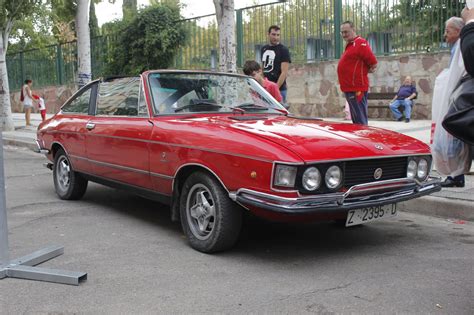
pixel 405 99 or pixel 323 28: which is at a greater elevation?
pixel 323 28

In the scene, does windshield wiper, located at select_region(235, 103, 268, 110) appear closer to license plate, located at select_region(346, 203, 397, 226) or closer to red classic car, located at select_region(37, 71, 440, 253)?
red classic car, located at select_region(37, 71, 440, 253)

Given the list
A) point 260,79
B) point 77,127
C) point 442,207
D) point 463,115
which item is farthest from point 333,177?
point 260,79

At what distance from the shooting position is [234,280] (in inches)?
150

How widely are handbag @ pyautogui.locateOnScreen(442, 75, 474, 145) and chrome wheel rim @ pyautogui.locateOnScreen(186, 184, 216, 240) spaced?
2076 mm

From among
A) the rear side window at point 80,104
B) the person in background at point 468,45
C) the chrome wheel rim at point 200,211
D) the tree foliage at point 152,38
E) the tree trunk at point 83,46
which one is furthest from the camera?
the tree foliage at point 152,38

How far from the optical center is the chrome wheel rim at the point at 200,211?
436cm

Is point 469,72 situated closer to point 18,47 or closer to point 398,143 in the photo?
point 398,143

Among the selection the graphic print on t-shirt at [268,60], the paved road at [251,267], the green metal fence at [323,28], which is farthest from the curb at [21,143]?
the paved road at [251,267]

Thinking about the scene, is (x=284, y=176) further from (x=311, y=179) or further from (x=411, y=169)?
(x=411, y=169)

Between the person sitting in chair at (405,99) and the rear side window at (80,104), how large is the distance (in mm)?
9343

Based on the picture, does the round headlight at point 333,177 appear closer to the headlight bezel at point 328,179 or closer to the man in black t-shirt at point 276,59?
the headlight bezel at point 328,179

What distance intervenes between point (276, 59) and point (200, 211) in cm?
483

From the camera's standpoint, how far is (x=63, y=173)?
6.65m

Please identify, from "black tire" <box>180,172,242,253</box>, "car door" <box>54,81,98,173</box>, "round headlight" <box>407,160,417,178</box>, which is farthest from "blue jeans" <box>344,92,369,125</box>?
"black tire" <box>180,172,242,253</box>
